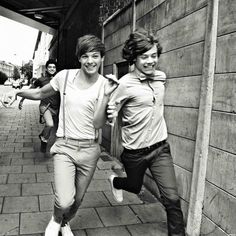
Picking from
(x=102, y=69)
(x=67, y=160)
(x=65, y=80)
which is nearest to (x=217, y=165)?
(x=67, y=160)

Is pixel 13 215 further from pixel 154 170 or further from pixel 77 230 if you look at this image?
pixel 154 170

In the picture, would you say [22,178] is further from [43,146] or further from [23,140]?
[23,140]

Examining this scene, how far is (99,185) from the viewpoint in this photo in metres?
5.07

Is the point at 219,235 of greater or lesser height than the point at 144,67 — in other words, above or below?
below

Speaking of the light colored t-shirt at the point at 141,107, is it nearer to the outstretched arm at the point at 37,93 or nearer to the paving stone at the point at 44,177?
the outstretched arm at the point at 37,93

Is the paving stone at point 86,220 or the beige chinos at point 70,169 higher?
the beige chinos at point 70,169

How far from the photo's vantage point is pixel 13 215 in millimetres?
3730

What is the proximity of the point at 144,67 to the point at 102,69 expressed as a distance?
5.28 m

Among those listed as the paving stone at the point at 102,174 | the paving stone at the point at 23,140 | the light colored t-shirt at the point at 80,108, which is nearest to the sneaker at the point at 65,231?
the light colored t-shirt at the point at 80,108

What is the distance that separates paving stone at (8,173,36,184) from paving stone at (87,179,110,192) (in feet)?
2.97

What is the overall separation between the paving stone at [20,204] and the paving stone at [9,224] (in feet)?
0.50

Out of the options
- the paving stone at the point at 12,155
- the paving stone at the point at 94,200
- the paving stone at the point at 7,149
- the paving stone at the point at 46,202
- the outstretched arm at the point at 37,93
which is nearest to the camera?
the outstretched arm at the point at 37,93

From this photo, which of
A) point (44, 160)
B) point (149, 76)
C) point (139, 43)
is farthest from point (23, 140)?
point (139, 43)

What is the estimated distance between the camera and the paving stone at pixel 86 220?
355 cm
